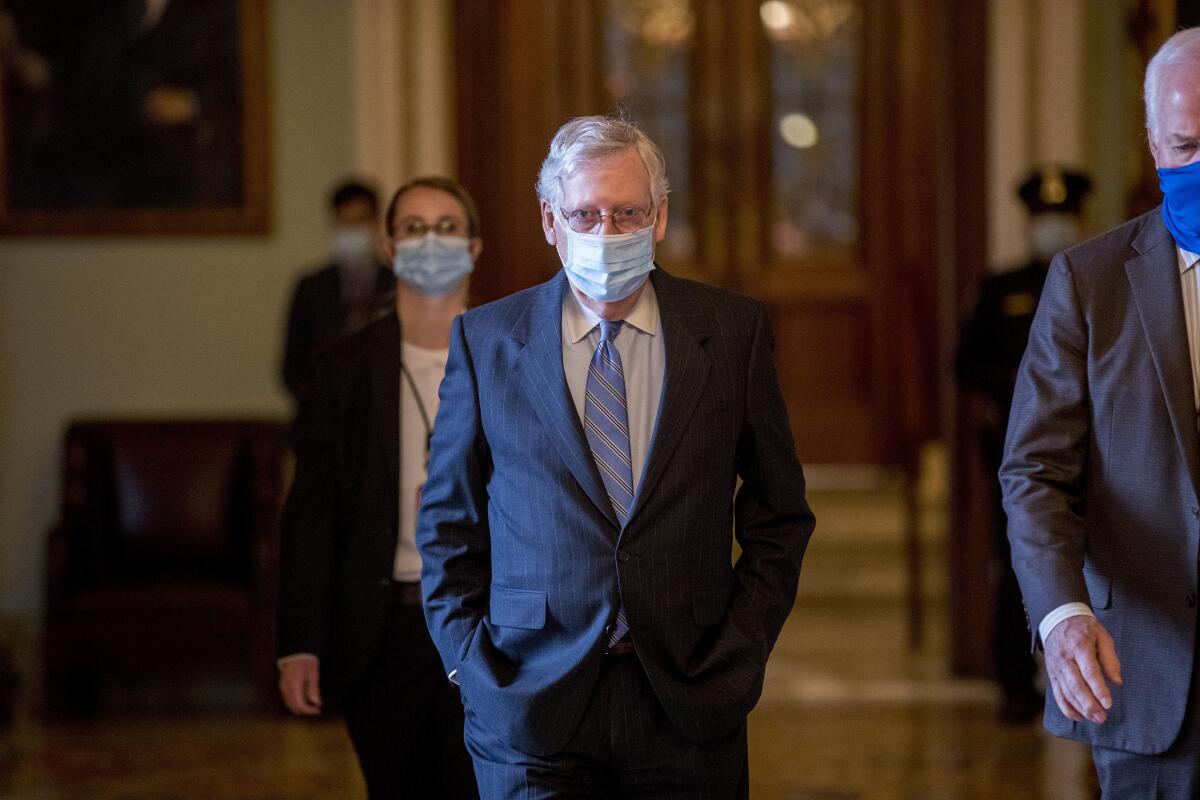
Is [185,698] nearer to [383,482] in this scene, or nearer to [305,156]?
[305,156]

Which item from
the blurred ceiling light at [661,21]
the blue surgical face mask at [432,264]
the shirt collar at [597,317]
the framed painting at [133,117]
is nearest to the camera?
the shirt collar at [597,317]

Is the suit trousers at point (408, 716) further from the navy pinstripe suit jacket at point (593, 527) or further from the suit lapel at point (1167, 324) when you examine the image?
the suit lapel at point (1167, 324)

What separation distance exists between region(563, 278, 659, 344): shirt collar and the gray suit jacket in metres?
0.60

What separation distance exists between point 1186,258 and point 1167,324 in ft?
0.44

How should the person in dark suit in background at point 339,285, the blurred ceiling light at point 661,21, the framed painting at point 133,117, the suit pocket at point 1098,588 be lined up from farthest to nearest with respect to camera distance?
the blurred ceiling light at point 661,21, the framed painting at point 133,117, the person in dark suit in background at point 339,285, the suit pocket at point 1098,588

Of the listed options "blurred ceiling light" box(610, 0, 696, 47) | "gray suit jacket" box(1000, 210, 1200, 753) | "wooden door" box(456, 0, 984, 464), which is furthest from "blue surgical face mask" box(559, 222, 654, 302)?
"blurred ceiling light" box(610, 0, 696, 47)

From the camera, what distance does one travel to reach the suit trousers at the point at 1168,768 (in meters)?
2.43

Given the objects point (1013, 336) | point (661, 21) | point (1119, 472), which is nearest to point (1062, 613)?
point (1119, 472)

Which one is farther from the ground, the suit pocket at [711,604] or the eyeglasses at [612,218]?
the eyeglasses at [612,218]

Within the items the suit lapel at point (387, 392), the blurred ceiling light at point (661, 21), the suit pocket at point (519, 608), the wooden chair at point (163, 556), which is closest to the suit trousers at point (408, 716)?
the suit lapel at point (387, 392)

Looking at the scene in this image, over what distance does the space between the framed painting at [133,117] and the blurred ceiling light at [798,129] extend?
2895 millimetres

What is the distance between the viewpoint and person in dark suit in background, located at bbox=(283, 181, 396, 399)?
6.21 metres

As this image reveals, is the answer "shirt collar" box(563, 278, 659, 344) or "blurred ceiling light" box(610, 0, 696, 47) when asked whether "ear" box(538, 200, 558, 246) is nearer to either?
"shirt collar" box(563, 278, 659, 344)

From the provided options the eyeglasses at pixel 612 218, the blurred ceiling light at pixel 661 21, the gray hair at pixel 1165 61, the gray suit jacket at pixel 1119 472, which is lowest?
the gray suit jacket at pixel 1119 472
